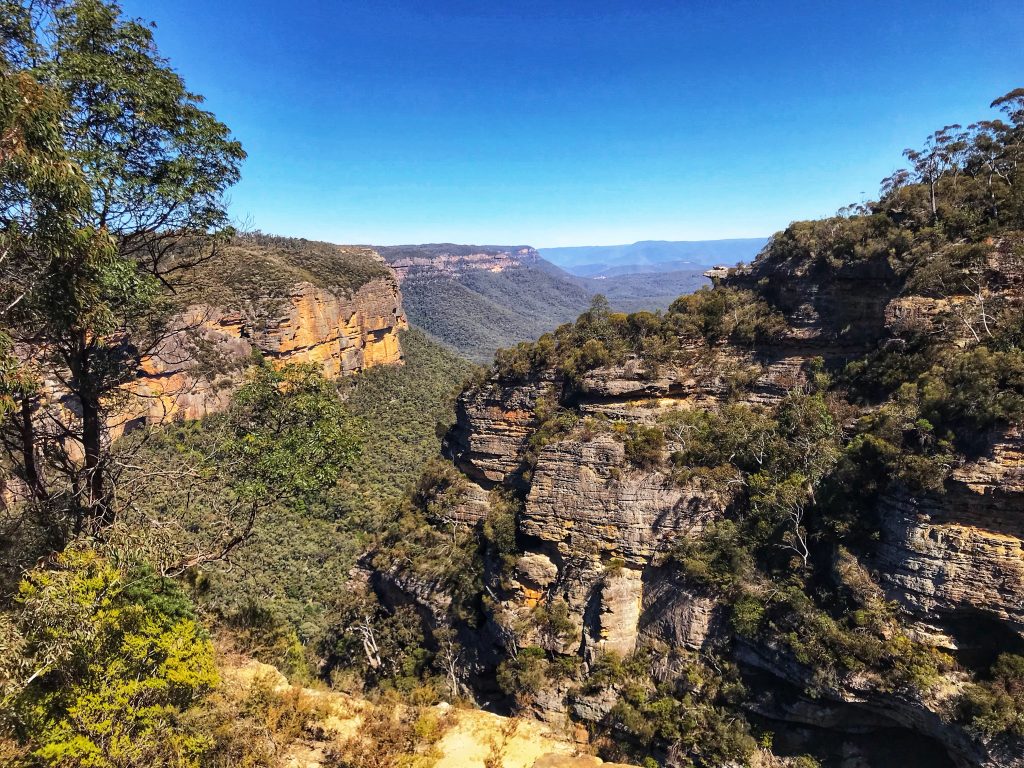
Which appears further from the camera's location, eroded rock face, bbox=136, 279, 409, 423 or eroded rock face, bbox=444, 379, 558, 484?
eroded rock face, bbox=136, 279, 409, 423

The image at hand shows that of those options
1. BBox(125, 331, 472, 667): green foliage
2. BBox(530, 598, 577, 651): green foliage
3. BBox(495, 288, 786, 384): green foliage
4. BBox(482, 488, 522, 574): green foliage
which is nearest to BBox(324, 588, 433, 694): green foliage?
BBox(125, 331, 472, 667): green foliage

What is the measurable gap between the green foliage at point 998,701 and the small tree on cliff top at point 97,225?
2093 centimetres

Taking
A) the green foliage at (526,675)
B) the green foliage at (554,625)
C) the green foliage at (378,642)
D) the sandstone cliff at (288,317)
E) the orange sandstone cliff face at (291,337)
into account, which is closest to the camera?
the green foliage at (526,675)

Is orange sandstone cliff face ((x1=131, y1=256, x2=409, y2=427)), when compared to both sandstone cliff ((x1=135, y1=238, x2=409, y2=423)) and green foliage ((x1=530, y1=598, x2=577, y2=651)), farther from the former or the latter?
green foliage ((x1=530, y1=598, x2=577, y2=651))

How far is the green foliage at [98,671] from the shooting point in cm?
538

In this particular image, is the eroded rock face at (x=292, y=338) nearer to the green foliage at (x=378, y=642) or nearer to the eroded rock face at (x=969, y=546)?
the green foliage at (x=378, y=642)

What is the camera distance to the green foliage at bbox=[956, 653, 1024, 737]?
12180 millimetres

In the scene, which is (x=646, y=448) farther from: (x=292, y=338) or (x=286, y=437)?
(x=292, y=338)

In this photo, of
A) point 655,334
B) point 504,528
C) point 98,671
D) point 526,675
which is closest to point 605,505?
point 504,528

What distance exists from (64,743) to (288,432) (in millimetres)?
5032

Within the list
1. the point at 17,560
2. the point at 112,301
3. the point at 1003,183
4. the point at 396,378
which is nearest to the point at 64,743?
the point at 17,560

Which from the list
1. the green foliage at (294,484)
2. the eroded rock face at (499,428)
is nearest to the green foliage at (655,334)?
the eroded rock face at (499,428)

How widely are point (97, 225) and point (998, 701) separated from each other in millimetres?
22468

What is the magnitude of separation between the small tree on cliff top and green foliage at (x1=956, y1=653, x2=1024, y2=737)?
20.9 meters
